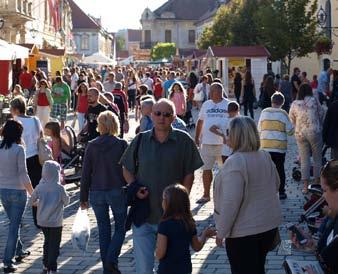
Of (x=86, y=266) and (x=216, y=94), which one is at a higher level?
(x=216, y=94)

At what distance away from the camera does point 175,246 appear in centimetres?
543

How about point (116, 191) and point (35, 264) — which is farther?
point (35, 264)

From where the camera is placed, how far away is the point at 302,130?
11273mm

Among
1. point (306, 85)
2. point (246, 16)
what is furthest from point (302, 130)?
point (246, 16)

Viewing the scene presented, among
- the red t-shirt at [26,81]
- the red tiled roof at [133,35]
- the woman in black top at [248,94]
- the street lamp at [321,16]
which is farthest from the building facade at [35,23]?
the red tiled roof at [133,35]

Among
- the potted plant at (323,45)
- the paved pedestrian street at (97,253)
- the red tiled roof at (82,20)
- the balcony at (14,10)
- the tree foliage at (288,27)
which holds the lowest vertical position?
the paved pedestrian street at (97,253)

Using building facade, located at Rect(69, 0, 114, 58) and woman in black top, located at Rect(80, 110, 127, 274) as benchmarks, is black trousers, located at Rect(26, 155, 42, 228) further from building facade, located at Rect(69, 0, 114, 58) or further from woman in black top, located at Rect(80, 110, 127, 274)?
building facade, located at Rect(69, 0, 114, 58)

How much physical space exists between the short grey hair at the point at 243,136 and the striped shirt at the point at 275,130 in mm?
5192

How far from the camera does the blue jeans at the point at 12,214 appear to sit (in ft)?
25.1

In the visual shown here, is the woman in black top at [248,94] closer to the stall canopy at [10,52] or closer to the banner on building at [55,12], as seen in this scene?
the stall canopy at [10,52]

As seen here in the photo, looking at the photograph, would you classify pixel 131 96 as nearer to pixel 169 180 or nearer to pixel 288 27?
pixel 288 27

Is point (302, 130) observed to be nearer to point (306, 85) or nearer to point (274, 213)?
point (306, 85)

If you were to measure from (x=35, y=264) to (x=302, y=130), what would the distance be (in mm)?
4924

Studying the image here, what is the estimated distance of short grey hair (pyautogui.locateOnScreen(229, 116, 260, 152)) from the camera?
548cm
